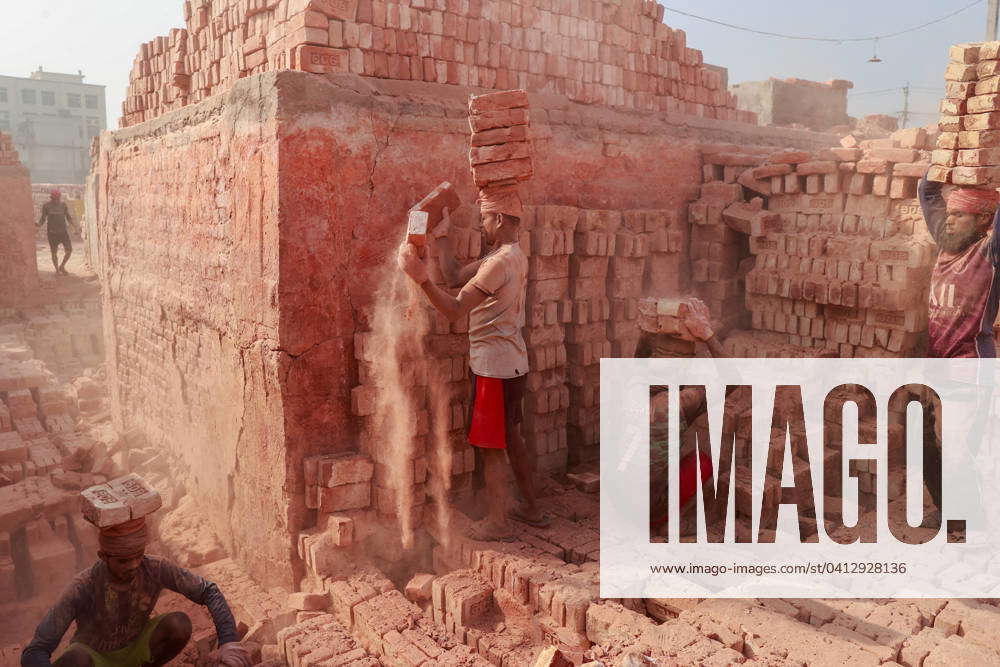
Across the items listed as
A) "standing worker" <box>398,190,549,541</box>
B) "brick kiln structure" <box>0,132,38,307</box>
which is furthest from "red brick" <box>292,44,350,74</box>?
"brick kiln structure" <box>0,132,38,307</box>

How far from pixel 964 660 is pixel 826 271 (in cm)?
352

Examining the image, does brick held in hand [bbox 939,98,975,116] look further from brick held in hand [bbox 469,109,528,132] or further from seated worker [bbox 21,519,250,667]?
seated worker [bbox 21,519,250,667]

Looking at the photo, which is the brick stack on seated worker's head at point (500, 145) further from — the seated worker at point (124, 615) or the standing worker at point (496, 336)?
the seated worker at point (124, 615)

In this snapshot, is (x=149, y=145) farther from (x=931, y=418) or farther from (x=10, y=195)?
(x=10, y=195)

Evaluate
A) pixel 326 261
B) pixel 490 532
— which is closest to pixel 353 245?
pixel 326 261

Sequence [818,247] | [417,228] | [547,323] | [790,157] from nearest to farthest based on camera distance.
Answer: [417,228] < [547,323] < [818,247] < [790,157]

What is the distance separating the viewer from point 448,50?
5332mm

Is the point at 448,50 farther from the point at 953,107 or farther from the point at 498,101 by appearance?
the point at 953,107

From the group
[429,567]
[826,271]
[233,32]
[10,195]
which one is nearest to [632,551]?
[429,567]

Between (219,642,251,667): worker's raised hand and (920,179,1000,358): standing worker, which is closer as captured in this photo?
(219,642,251,667): worker's raised hand

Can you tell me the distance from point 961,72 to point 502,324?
3.62m

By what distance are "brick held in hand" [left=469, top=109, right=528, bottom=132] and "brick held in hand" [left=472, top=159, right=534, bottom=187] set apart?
0.23 metres

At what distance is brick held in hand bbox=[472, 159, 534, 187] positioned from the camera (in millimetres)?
4508

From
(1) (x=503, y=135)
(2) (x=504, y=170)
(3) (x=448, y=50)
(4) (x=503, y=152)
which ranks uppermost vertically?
(3) (x=448, y=50)
